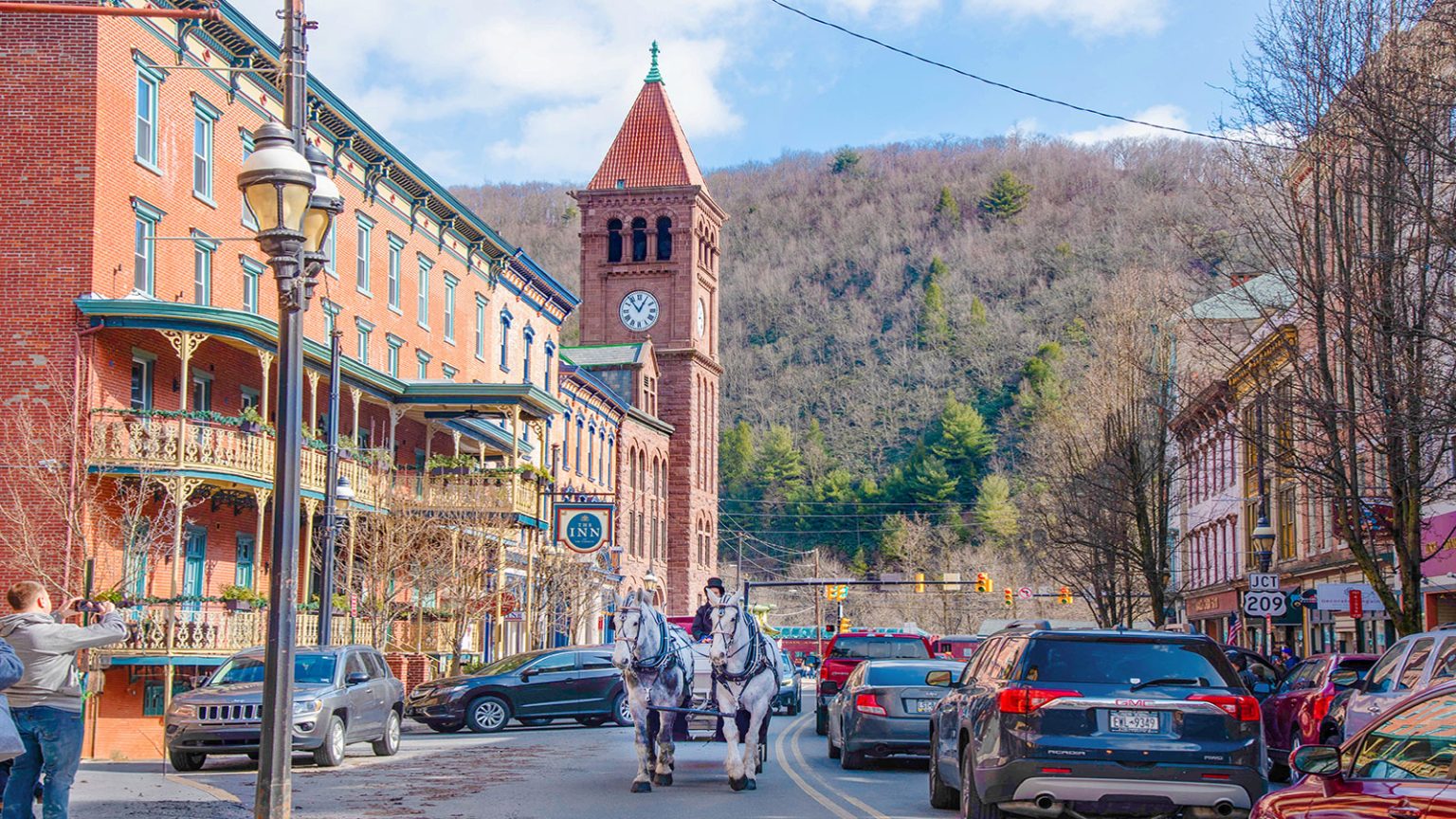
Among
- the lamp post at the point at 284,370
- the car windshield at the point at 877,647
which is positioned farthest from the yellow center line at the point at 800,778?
the lamp post at the point at 284,370

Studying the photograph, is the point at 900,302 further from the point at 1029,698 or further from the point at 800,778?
the point at 1029,698

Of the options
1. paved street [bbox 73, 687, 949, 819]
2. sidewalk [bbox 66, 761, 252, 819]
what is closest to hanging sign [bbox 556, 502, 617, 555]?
paved street [bbox 73, 687, 949, 819]

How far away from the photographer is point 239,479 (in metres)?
29.5

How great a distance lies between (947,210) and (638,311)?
323ft

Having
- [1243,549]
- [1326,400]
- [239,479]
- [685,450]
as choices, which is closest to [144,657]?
[239,479]

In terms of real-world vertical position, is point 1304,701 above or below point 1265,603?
below

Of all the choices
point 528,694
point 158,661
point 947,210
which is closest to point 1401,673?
point 528,694

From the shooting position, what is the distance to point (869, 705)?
19.2 meters

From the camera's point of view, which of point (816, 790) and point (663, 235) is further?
point (663, 235)

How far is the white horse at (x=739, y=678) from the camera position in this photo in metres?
16.5

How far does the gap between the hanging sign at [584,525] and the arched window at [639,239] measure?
4325 cm

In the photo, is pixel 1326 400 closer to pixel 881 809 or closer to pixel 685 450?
pixel 881 809

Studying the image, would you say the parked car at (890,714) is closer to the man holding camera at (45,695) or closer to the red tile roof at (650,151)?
the man holding camera at (45,695)

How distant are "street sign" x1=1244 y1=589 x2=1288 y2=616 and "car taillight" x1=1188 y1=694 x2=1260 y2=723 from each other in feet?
62.7
